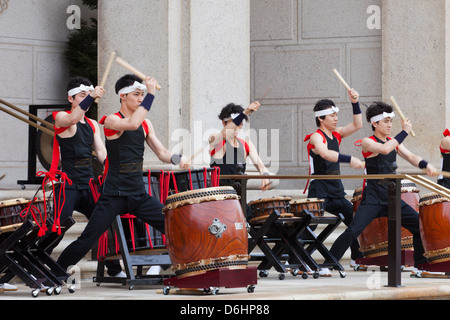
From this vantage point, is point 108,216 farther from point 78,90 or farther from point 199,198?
point 78,90

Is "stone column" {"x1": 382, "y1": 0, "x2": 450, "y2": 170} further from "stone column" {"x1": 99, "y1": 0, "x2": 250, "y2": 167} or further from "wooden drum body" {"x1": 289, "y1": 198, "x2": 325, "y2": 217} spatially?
"wooden drum body" {"x1": 289, "y1": 198, "x2": 325, "y2": 217}

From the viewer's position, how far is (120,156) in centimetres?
729

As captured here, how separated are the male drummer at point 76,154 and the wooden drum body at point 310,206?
1.83 m

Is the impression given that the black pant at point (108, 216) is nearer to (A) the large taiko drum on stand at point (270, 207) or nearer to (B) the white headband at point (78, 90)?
(B) the white headband at point (78, 90)

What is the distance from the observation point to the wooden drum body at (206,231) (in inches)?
265

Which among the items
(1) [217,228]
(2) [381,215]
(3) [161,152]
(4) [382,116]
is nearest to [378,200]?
(2) [381,215]

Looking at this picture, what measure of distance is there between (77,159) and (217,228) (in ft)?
5.97

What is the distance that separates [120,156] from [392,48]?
5.87 m

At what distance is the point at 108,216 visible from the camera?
7.23 metres

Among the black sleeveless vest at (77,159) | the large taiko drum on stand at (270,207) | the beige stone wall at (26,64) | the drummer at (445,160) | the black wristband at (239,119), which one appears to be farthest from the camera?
the beige stone wall at (26,64)

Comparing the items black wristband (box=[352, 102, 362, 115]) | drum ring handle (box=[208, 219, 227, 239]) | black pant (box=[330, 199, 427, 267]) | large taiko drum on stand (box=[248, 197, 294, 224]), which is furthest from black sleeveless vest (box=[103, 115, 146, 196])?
black wristband (box=[352, 102, 362, 115])

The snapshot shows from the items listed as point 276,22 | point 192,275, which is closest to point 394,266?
point 192,275

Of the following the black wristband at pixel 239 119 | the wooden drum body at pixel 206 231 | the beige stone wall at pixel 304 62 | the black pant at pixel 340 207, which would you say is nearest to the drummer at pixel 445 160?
the black pant at pixel 340 207

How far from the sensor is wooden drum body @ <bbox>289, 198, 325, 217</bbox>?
900cm
